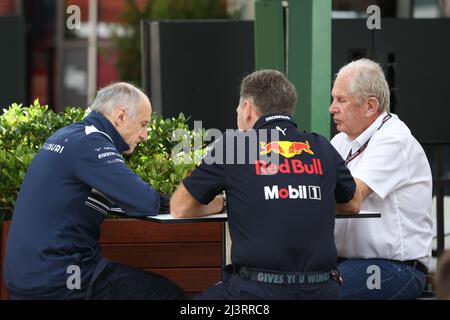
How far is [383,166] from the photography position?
4.79 metres

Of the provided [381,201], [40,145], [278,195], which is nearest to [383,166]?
[381,201]

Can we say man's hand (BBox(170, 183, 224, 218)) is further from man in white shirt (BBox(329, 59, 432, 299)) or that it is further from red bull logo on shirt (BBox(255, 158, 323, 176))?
man in white shirt (BBox(329, 59, 432, 299))

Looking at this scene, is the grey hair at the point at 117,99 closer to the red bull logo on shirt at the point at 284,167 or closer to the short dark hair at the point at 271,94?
the short dark hair at the point at 271,94

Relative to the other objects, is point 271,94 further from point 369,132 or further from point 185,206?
point 369,132

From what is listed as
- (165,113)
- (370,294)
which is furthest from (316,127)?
(165,113)

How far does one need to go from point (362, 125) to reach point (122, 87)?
118 centimetres

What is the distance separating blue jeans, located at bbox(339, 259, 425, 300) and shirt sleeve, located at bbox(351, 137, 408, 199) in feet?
1.08

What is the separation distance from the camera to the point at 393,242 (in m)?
4.80


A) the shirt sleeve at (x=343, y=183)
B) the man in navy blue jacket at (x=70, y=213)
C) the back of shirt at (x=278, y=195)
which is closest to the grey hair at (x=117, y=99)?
the man in navy blue jacket at (x=70, y=213)

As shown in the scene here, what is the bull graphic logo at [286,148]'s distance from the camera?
4062mm

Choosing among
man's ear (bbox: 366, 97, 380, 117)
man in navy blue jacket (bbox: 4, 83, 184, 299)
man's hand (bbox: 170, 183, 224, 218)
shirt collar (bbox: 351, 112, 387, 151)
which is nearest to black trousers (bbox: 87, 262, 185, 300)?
man in navy blue jacket (bbox: 4, 83, 184, 299)

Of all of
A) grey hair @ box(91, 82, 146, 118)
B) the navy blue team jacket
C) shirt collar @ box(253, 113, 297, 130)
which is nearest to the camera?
shirt collar @ box(253, 113, 297, 130)

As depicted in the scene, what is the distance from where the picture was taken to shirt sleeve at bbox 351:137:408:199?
475cm
